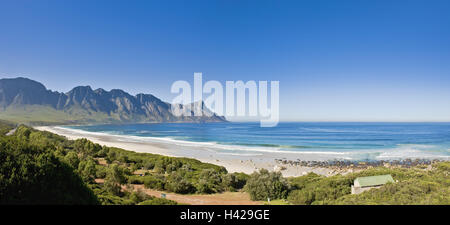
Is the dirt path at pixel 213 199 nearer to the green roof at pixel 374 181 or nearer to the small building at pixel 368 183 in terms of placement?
the small building at pixel 368 183

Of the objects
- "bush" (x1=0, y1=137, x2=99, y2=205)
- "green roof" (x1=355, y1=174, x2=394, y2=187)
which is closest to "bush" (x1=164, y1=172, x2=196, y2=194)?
"bush" (x1=0, y1=137, x2=99, y2=205)

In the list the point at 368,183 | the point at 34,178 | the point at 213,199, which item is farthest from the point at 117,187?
the point at 368,183

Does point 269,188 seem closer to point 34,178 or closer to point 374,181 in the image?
point 374,181

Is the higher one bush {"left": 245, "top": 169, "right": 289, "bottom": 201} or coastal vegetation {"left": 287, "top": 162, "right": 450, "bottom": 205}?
coastal vegetation {"left": 287, "top": 162, "right": 450, "bottom": 205}

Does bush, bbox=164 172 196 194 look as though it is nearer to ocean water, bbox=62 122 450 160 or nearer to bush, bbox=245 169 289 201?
bush, bbox=245 169 289 201

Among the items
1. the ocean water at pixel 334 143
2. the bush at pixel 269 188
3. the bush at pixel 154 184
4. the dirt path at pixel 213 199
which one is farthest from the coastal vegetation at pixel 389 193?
the ocean water at pixel 334 143
